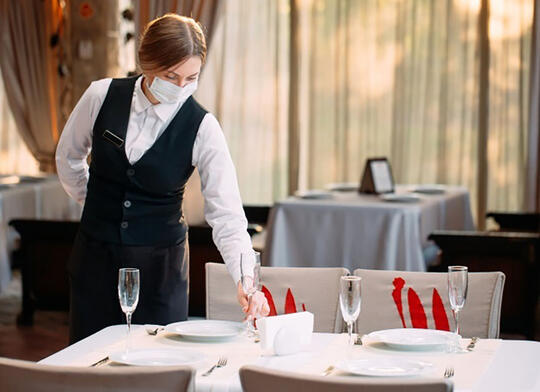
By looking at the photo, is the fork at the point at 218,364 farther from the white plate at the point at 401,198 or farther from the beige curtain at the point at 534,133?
the beige curtain at the point at 534,133

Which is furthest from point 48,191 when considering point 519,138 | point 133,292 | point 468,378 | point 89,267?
point 468,378

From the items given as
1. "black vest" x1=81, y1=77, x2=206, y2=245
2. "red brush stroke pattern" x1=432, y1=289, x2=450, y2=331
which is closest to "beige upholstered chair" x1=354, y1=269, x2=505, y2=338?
"red brush stroke pattern" x1=432, y1=289, x2=450, y2=331

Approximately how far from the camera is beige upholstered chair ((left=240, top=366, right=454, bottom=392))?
1.61m

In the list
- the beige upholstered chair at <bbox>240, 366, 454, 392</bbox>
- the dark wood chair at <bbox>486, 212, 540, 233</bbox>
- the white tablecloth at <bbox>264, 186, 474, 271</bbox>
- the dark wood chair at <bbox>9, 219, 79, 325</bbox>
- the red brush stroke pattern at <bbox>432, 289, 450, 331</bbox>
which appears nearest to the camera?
the beige upholstered chair at <bbox>240, 366, 454, 392</bbox>

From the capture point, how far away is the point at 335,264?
5289 millimetres

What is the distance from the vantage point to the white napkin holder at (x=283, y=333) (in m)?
2.20

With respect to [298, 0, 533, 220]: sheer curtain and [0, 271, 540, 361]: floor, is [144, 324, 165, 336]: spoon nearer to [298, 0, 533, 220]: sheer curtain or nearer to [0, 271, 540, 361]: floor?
[0, 271, 540, 361]: floor

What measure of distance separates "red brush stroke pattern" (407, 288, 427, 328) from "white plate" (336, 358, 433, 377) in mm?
734

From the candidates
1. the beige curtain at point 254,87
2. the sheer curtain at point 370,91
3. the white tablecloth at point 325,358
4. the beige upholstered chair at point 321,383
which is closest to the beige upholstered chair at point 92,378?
the beige upholstered chair at point 321,383

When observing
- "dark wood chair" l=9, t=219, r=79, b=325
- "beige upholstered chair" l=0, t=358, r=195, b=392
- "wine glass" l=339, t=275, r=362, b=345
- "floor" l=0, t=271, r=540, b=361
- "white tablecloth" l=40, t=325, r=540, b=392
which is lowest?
"floor" l=0, t=271, r=540, b=361

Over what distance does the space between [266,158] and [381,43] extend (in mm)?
1358

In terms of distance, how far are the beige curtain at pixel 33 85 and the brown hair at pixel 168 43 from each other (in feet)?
19.8

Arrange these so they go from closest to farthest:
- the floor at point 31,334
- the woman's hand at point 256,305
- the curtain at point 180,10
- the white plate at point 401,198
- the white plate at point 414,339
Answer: the white plate at point 414,339
the woman's hand at point 256,305
the floor at point 31,334
the white plate at point 401,198
the curtain at point 180,10

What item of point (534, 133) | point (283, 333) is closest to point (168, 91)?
point (283, 333)
